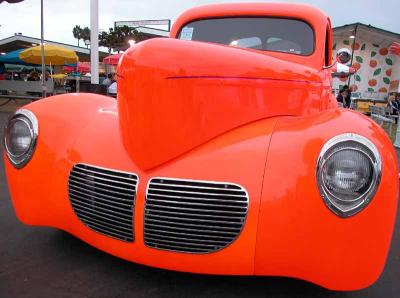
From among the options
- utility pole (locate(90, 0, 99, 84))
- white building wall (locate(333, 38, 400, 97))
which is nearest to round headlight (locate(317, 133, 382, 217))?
utility pole (locate(90, 0, 99, 84))

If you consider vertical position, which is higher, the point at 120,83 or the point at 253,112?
the point at 120,83

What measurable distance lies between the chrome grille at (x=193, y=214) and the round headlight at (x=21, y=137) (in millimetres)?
876

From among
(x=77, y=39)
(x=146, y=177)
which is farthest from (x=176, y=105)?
(x=77, y=39)

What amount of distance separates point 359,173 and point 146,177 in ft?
3.24

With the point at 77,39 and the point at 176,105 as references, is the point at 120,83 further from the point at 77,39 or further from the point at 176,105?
the point at 77,39

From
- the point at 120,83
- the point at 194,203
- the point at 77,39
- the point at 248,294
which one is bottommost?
the point at 248,294

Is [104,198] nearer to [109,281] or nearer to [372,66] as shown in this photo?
[109,281]

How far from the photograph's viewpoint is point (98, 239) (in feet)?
6.42

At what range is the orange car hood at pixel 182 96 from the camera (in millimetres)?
1880

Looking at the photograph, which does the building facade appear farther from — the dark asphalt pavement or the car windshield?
the dark asphalt pavement

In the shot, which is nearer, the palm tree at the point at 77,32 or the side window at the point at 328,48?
the side window at the point at 328,48

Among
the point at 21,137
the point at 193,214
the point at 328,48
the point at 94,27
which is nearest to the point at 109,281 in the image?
the point at 193,214

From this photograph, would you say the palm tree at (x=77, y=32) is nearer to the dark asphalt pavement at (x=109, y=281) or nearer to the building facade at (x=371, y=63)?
the building facade at (x=371, y=63)

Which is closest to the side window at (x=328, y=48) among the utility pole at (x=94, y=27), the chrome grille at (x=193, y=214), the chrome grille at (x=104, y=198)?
the chrome grille at (x=193, y=214)
